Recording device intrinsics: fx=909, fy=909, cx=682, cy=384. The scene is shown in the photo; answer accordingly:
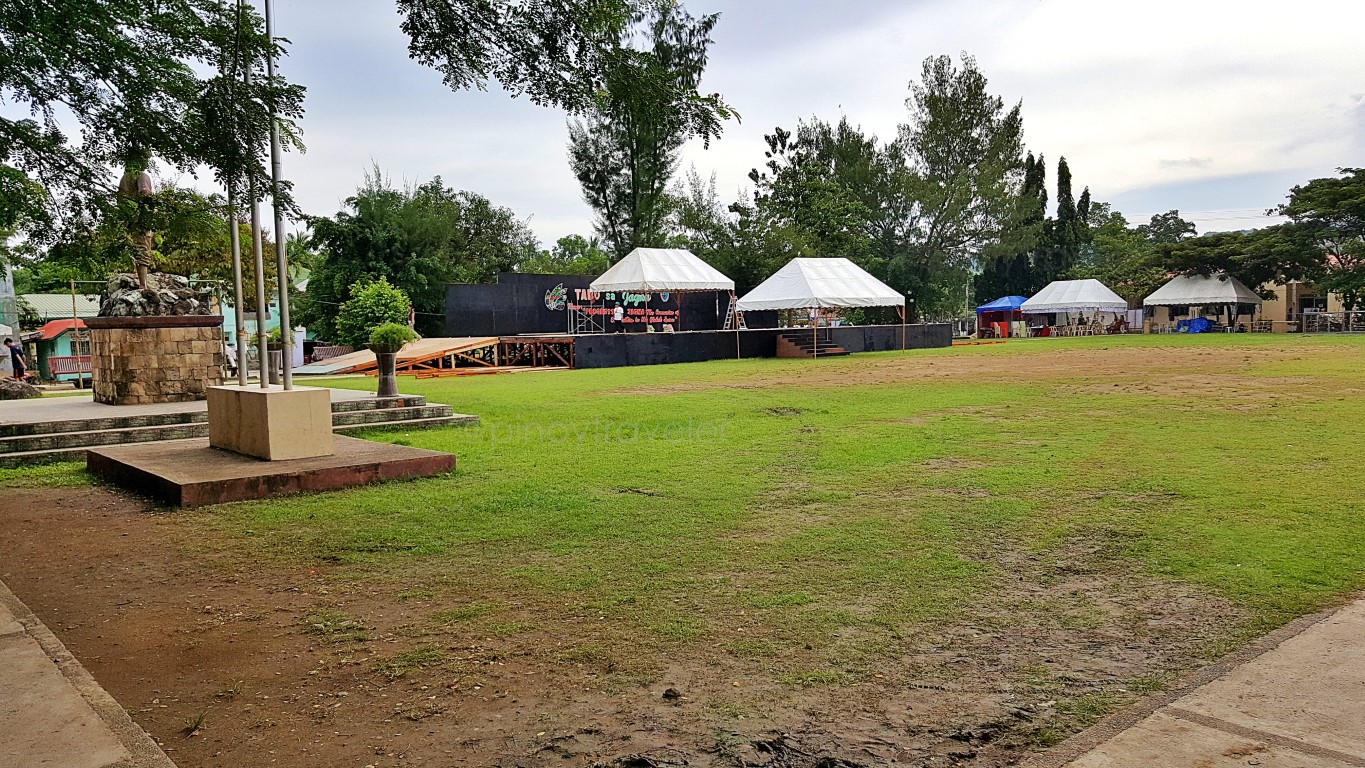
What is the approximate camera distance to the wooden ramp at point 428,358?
24266 millimetres

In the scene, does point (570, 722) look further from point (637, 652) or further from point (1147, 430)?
point (1147, 430)

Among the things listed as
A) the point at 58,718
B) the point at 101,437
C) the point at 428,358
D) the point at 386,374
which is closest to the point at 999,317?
the point at 428,358

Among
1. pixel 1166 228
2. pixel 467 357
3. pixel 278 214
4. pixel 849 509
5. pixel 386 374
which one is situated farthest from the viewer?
pixel 1166 228

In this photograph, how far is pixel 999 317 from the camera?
5394 cm

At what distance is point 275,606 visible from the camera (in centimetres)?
451

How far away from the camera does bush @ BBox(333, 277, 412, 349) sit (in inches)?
1177

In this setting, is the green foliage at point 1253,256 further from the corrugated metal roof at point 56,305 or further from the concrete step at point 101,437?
the corrugated metal roof at point 56,305

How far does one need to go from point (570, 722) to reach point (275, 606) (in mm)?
2174

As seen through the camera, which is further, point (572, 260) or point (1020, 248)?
point (572, 260)

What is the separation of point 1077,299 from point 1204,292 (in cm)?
624

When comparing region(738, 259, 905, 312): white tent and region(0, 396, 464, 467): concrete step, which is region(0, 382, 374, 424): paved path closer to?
region(0, 396, 464, 467): concrete step

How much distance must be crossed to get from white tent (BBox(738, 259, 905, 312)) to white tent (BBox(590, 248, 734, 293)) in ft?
4.98

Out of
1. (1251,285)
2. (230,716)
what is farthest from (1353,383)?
(1251,285)

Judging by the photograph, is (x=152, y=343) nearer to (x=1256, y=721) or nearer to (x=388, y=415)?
(x=388, y=415)
